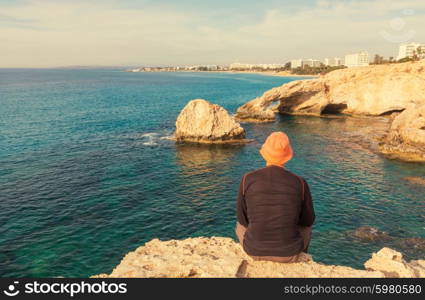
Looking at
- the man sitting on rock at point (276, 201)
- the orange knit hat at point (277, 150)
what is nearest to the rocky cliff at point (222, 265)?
the man sitting on rock at point (276, 201)

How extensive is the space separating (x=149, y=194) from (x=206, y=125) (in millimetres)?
21400

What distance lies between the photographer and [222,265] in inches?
300

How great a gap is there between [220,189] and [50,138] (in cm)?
3375

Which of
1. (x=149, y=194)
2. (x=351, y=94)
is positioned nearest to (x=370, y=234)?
(x=149, y=194)

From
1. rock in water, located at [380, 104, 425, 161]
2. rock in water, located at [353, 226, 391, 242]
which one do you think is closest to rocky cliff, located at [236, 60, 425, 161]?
rock in water, located at [380, 104, 425, 161]

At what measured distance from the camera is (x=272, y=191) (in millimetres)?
6020

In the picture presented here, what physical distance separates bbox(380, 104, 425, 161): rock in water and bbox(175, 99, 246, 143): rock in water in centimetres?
2099

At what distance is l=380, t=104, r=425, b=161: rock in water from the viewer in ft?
136

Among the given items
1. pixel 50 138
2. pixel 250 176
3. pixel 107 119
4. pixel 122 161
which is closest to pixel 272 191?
pixel 250 176

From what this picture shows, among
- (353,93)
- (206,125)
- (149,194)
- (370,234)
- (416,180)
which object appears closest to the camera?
(370,234)

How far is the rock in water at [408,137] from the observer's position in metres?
41.3

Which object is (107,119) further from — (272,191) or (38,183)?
(272,191)

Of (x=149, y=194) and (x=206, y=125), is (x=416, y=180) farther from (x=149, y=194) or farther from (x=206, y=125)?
(x=206, y=125)

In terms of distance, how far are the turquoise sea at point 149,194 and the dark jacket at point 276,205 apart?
1547cm
